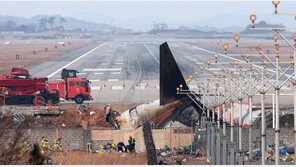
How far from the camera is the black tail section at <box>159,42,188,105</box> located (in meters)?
47.7

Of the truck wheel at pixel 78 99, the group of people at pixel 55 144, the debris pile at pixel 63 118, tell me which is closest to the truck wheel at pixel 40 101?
the truck wheel at pixel 78 99

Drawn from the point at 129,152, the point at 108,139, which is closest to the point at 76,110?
the point at 108,139

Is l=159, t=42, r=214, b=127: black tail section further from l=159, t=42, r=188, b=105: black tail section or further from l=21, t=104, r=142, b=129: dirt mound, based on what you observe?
l=21, t=104, r=142, b=129: dirt mound

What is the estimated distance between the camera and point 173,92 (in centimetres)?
4791

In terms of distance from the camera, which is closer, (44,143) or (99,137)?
(44,143)

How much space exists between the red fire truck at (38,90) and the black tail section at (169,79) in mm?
16250

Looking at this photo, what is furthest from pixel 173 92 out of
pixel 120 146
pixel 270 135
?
pixel 270 135

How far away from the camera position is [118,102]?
6681 centimetres

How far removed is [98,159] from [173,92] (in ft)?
46.3

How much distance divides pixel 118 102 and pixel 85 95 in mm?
6118

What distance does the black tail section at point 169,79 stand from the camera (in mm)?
47688

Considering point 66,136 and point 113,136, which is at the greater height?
point 66,136

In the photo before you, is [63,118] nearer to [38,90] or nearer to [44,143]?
[44,143]

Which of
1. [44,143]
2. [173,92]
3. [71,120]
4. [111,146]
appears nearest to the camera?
[44,143]
